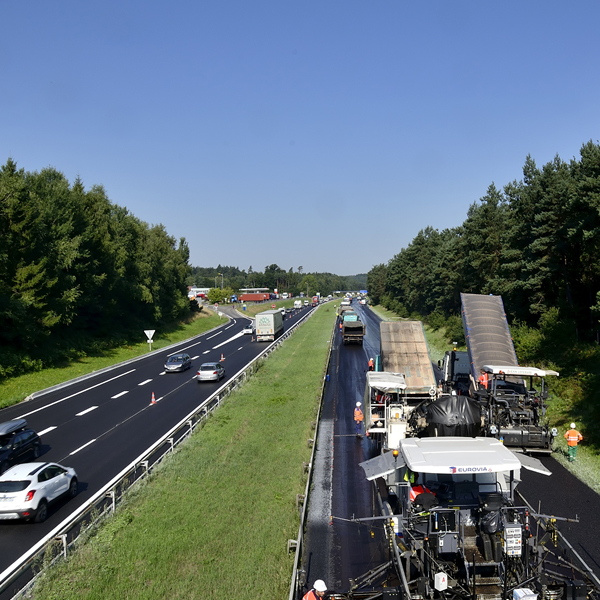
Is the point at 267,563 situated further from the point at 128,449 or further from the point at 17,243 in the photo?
the point at 17,243

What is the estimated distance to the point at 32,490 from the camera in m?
14.3

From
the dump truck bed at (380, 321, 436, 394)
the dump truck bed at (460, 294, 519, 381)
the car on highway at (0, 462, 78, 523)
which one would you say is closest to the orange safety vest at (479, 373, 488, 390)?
the dump truck bed at (460, 294, 519, 381)

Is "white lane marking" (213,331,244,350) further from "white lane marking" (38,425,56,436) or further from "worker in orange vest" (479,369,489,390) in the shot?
"worker in orange vest" (479,369,489,390)

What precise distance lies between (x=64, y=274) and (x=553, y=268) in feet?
133

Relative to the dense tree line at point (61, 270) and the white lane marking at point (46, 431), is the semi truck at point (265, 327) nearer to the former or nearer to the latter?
the dense tree line at point (61, 270)

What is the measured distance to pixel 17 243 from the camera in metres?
38.9

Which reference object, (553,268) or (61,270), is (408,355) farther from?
(61,270)

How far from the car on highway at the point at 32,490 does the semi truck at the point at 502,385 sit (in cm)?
1316

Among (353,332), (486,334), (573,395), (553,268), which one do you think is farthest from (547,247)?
(353,332)

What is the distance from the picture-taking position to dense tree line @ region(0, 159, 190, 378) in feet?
125

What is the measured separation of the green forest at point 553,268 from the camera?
27766 millimetres

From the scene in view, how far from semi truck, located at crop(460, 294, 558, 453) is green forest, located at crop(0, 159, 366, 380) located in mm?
30933

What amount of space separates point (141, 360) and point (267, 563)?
40.5 meters

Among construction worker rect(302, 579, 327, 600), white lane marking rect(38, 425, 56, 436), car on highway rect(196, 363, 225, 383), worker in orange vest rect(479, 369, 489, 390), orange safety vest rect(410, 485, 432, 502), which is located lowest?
white lane marking rect(38, 425, 56, 436)
